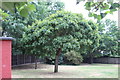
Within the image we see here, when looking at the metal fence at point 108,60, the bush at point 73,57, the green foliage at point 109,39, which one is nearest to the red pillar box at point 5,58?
the bush at point 73,57

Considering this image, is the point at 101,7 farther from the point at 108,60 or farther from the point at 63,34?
the point at 108,60

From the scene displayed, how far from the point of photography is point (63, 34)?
9.87 m

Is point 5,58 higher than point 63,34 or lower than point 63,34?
lower

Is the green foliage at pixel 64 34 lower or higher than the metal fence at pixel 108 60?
higher

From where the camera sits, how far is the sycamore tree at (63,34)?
9.27m

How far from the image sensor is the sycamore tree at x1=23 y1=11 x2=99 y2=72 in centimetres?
927

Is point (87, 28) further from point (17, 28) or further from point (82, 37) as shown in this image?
point (17, 28)

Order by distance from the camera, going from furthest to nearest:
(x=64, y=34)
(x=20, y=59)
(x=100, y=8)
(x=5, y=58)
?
(x=20, y=59) → (x=64, y=34) → (x=5, y=58) → (x=100, y=8)

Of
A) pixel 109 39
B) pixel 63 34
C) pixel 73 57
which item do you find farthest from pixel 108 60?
pixel 63 34

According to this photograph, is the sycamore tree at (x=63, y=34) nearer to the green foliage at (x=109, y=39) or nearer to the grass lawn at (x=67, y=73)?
the grass lawn at (x=67, y=73)

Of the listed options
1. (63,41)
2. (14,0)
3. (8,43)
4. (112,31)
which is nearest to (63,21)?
(63,41)

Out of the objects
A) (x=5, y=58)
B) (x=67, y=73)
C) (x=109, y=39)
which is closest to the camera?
(x=5, y=58)

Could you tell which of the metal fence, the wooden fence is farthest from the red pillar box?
the metal fence

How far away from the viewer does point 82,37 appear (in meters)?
9.77
